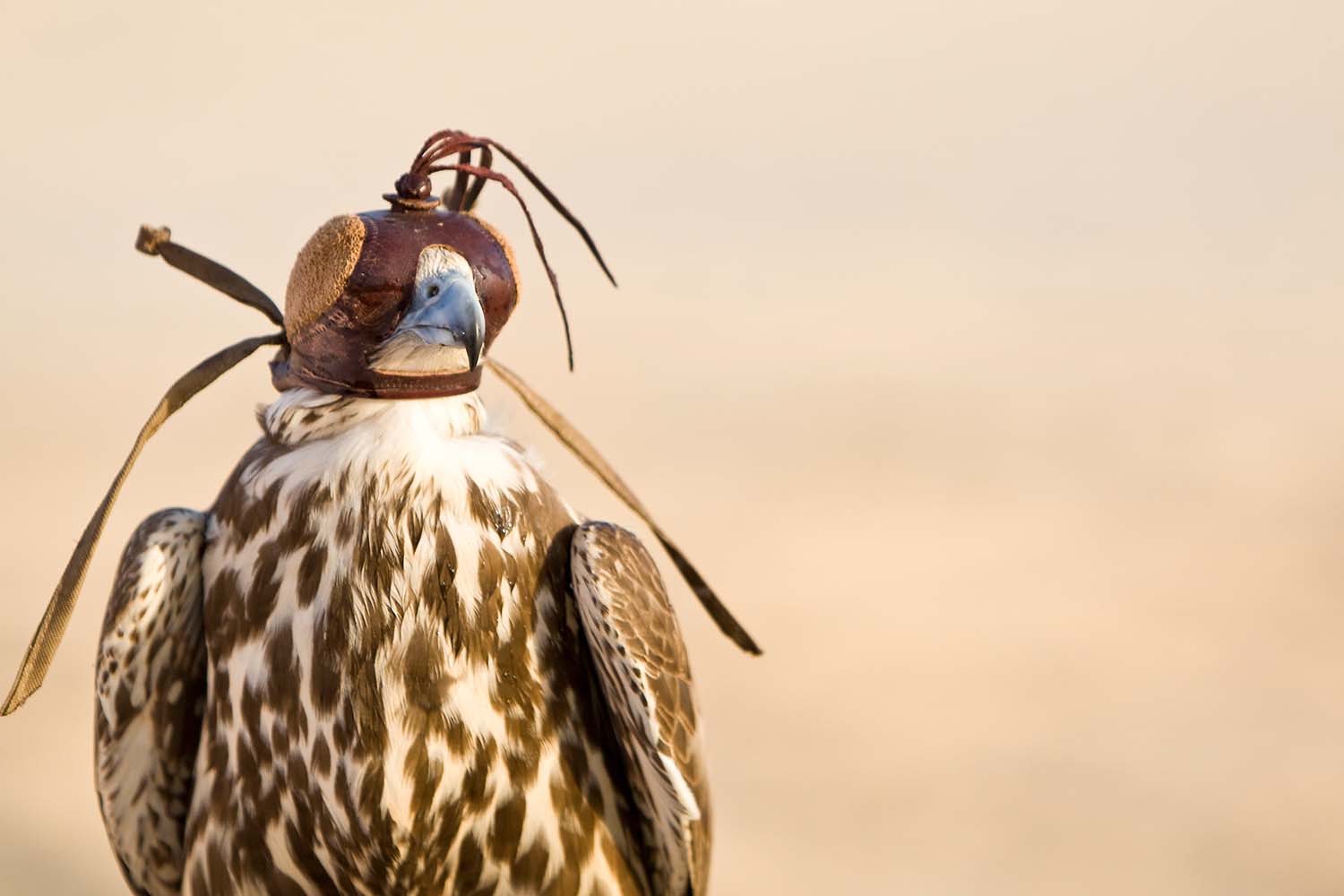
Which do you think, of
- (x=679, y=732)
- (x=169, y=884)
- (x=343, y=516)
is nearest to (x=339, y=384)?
(x=343, y=516)

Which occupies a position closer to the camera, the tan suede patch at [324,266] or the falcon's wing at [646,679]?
the tan suede patch at [324,266]

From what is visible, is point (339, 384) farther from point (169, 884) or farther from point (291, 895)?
point (169, 884)

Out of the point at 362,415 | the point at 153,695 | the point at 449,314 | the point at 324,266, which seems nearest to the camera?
the point at 449,314

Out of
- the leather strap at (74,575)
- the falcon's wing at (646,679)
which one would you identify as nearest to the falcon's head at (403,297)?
the leather strap at (74,575)

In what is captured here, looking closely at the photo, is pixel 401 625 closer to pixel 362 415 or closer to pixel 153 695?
pixel 362 415

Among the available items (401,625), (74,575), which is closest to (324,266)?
(401,625)

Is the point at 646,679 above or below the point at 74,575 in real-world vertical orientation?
below

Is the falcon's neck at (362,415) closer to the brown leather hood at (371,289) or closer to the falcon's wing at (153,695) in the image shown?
the brown leather hood at (371,289)
